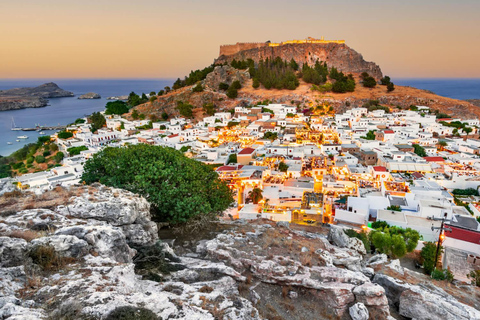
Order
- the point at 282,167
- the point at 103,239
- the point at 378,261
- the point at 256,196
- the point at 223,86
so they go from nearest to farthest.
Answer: the point at 103,239 → the point at 378,261 → the point at 256,196 → the point at 282,167 → the point at 223,86

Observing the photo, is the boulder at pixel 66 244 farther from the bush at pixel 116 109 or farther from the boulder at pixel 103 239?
the bush at pixel 116 109

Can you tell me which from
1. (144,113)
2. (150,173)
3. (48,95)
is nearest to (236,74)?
(144,113)

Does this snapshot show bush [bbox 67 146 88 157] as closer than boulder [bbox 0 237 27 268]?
No

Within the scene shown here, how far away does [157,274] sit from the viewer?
7.88 m

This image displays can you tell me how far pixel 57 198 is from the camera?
30.6 feet

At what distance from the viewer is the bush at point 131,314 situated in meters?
4.92

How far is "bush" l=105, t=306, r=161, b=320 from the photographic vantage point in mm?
4922

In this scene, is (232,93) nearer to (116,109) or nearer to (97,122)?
(116,109)

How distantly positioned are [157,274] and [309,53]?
103m

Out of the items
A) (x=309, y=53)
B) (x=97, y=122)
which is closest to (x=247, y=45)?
(x=309, y=53)

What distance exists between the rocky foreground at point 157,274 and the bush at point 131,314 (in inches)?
0.7

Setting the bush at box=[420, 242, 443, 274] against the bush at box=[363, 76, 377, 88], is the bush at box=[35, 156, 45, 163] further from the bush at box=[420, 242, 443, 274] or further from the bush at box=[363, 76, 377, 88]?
the bush at box=[363, 76, 377, 88]

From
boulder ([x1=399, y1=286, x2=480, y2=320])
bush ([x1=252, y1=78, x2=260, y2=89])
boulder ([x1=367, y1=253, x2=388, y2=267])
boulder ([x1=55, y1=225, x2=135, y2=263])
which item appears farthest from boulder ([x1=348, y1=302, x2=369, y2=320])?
bush ([x1=252, y1=78, x2=260, y2=89])

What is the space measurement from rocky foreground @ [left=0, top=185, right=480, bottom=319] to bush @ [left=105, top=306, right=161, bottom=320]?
0.02 m
